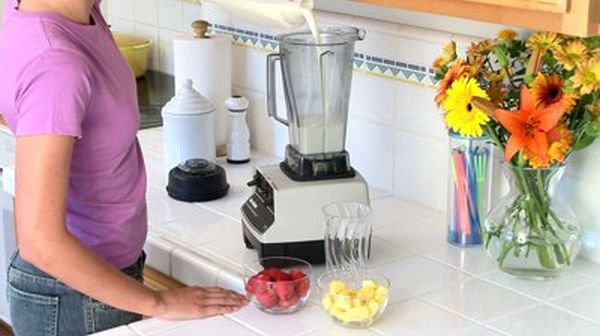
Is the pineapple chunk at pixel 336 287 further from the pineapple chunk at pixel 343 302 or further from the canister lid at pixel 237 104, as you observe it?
the canister lid at pixel 237 104

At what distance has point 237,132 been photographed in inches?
98.7

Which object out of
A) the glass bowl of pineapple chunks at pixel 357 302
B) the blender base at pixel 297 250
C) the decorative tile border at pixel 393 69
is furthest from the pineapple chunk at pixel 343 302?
the decorative tile border at pixel 393 69

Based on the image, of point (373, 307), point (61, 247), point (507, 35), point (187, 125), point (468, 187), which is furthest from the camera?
point (187, 125)

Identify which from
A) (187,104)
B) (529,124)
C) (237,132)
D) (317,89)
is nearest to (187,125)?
(187,104)

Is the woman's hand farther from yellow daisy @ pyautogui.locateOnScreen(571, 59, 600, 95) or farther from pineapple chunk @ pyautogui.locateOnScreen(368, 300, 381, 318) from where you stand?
yellow daisy @ pyautogui.locateOnScreen(571, 59, 600, 95)

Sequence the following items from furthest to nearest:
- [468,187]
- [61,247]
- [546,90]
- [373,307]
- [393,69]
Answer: [393,69] < [468,187] < [546,90] < [373,307] < [61,247]

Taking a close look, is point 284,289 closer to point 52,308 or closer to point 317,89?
point 52,308

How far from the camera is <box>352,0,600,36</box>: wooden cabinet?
4.76 ft

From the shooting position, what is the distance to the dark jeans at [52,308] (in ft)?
→ 5.53

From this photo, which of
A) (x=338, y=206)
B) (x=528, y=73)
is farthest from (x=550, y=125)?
(x=338, y=206)

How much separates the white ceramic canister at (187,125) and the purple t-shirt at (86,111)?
0.64 metres

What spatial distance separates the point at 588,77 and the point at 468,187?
0.40m

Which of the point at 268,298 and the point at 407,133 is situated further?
the point at 407,133

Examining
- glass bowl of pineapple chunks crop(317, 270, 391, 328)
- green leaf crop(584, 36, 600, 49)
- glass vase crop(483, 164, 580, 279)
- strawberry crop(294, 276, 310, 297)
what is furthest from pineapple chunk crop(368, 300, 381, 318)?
green leaf crop(584, 36, 600, 49)
